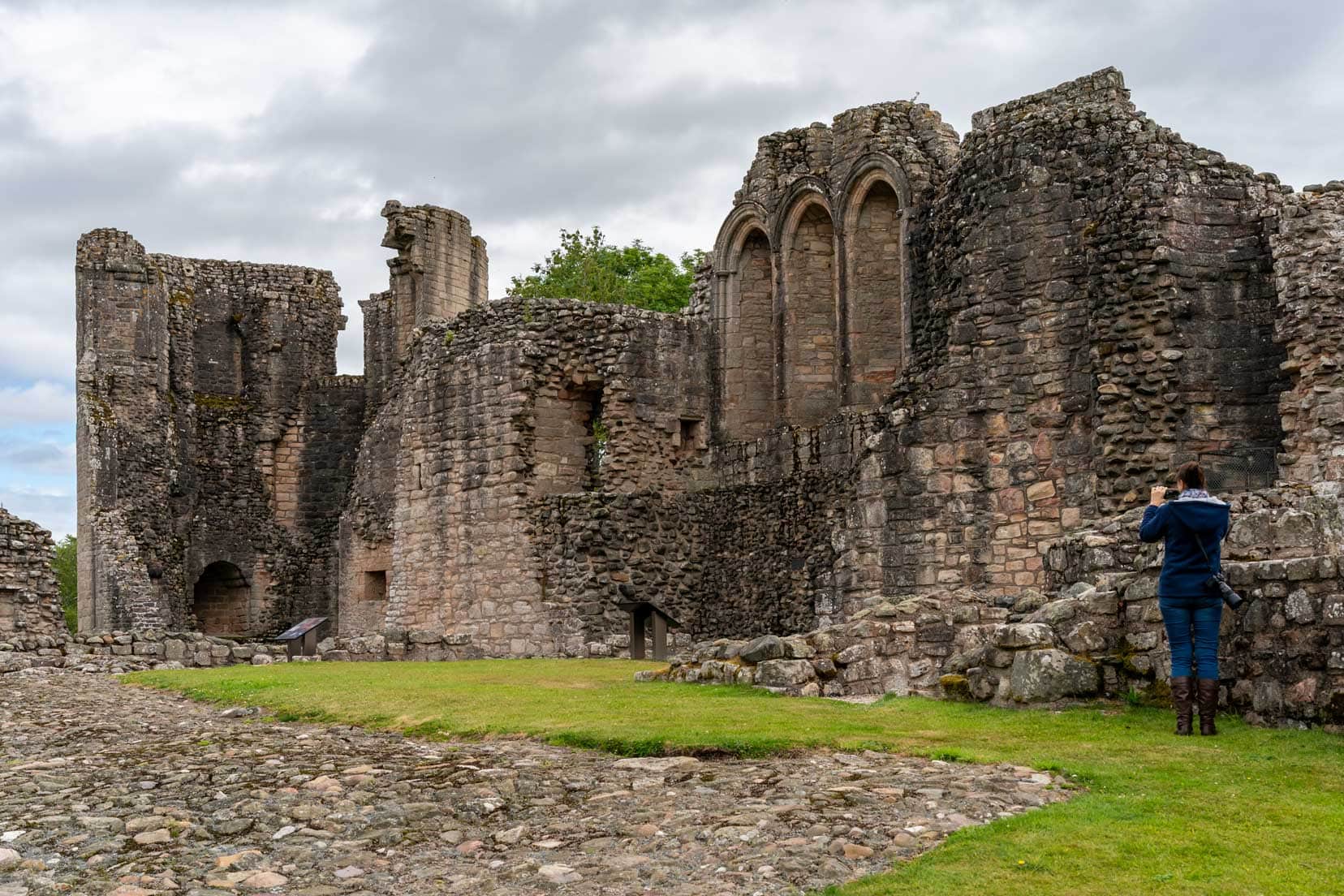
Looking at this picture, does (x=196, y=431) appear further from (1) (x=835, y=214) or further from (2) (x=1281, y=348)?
(2) (x=1281, y=348)

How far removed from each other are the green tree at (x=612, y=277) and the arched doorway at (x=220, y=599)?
37.2 feet

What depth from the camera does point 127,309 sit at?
109 ft

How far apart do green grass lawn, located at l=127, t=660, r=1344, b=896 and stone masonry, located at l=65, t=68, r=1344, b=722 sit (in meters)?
0.77

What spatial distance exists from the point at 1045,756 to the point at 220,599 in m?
31.6

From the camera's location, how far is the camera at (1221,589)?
27.6 feet

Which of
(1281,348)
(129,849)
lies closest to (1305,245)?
(1281,348)

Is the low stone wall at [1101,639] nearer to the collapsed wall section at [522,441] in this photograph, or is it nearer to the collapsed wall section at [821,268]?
the collapsed wall section at [522,441]

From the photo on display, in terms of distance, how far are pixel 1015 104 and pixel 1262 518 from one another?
9582 millimetres

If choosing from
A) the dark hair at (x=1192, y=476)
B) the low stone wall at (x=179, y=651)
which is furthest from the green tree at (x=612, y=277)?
the dark hair at (x=1192, y=476)

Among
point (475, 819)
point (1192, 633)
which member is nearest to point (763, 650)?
point (1192, 633)

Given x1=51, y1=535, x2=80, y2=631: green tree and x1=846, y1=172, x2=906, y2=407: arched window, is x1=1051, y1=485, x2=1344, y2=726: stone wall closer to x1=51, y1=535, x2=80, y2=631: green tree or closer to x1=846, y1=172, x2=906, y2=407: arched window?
x1=846, y1=172, x2=906, y2=407: arched window

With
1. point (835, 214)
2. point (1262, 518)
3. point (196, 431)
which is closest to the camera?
point (1262, 518)

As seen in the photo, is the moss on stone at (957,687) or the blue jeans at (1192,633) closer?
the blue jeans at (1192,633)

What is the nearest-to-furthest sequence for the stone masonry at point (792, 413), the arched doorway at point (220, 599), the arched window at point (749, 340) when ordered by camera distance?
the stone masonry at point (792, 413) < the arched window at point (749, 340) < the arched doorway at point (220, 599)
